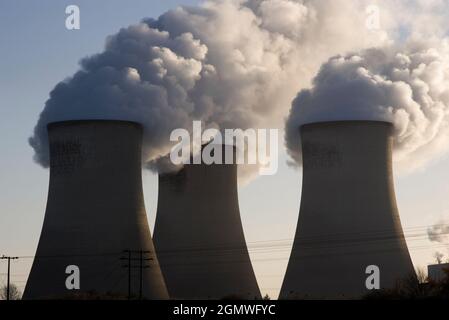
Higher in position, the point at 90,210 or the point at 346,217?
the point at 90,210

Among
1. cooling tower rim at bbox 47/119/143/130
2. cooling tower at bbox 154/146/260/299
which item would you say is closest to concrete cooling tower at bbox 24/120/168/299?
cooling tower rim at bbox 47/119/143/130

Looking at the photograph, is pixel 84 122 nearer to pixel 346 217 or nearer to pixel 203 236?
pixel 203 236

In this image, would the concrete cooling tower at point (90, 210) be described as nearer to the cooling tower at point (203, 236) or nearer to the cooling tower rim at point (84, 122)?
the cooling tower rim at point (84, 122)

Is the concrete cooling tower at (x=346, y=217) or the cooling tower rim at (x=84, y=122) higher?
the cooling tower rim at (x=84, y=122)

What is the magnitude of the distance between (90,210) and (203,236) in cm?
610

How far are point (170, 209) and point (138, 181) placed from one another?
4.80m

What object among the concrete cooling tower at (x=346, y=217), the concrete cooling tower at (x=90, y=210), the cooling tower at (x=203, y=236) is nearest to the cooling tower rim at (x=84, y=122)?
the concrete cooling tower at (x=90, y=210)

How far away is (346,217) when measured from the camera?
100 ft

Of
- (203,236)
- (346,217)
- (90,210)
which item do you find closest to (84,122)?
(90,210)

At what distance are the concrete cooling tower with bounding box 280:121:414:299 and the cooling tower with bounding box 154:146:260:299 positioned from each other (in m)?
4.09

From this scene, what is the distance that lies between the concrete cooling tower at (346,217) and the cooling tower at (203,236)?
13.4ft

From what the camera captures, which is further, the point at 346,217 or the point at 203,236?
the point at 203,236

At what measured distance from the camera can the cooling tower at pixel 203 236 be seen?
35.5m
